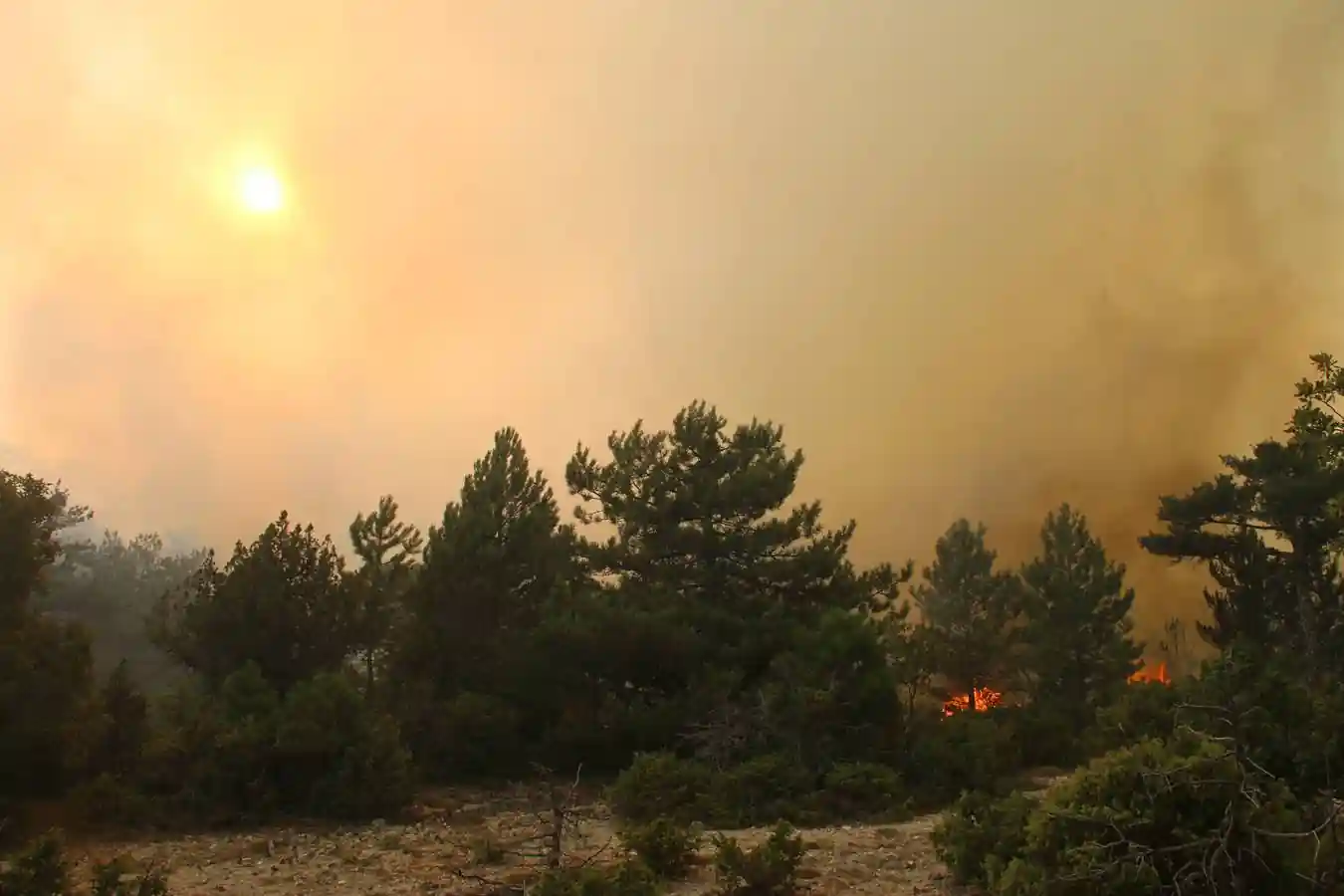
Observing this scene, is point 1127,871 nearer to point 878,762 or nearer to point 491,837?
point 491,837

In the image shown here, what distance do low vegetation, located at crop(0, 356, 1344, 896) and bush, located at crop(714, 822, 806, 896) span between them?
0.03m

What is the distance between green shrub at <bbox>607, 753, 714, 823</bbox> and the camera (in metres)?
14.6

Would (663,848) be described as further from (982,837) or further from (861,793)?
(861,793)

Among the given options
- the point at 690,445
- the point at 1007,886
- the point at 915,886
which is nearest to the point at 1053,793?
the point at 1007,886

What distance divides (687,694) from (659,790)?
18.3ft

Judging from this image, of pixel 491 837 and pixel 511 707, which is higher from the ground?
pixel 511 707

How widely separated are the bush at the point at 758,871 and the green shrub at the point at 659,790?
5.69 meters

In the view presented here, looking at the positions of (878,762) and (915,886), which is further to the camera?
(878,762)

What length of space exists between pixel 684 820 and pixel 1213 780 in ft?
30.0

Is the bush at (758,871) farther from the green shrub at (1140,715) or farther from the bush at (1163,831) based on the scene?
the green shrub at (1140,715)

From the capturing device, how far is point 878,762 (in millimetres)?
16406

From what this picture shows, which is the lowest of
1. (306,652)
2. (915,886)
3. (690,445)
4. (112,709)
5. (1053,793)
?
(915,886)

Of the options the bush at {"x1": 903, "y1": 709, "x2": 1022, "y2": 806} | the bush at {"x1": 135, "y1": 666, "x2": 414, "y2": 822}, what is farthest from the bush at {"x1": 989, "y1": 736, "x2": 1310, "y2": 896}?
the bush at {"x1": 135, "y1": 666, "x2": 414, "y2": 822}

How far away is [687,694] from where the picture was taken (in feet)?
67.3
